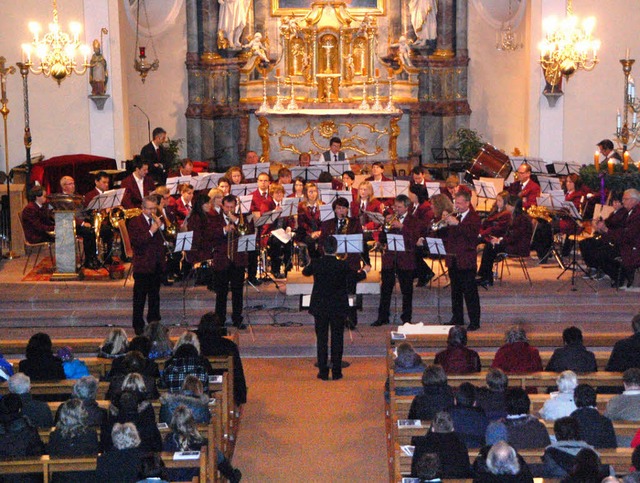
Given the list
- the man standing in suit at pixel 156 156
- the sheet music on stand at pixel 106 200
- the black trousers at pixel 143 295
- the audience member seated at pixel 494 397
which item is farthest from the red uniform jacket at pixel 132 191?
the audience member seated at pixel 494 397

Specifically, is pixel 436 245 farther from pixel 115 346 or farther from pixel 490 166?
pixel 490 166

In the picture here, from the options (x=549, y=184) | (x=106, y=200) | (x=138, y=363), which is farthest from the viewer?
(x=549, y=184)

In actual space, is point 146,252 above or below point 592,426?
above

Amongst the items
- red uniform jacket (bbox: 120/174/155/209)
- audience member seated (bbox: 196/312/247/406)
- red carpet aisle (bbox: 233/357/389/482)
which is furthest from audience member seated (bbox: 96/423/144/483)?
red uniform jacket (bbox: 120/174/155/209)

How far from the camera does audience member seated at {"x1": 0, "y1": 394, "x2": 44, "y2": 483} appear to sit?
768 centimetres

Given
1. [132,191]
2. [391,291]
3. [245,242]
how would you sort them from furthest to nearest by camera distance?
[132,191] → [391,291] → [245,242]

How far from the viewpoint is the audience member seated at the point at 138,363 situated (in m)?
9.29

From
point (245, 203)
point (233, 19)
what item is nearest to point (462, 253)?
point (245, 203)

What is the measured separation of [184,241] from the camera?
1285 centimetres

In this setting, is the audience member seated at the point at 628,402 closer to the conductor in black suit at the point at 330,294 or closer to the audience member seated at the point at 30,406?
the conductor in black suit at the point at 330,294

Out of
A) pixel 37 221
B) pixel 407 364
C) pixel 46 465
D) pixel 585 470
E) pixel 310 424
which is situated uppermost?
pixel 37 221

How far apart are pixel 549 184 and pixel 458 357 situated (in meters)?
6.61

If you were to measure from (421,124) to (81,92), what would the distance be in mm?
7248

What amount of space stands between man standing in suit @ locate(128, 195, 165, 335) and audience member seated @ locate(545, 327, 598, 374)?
5.18m
